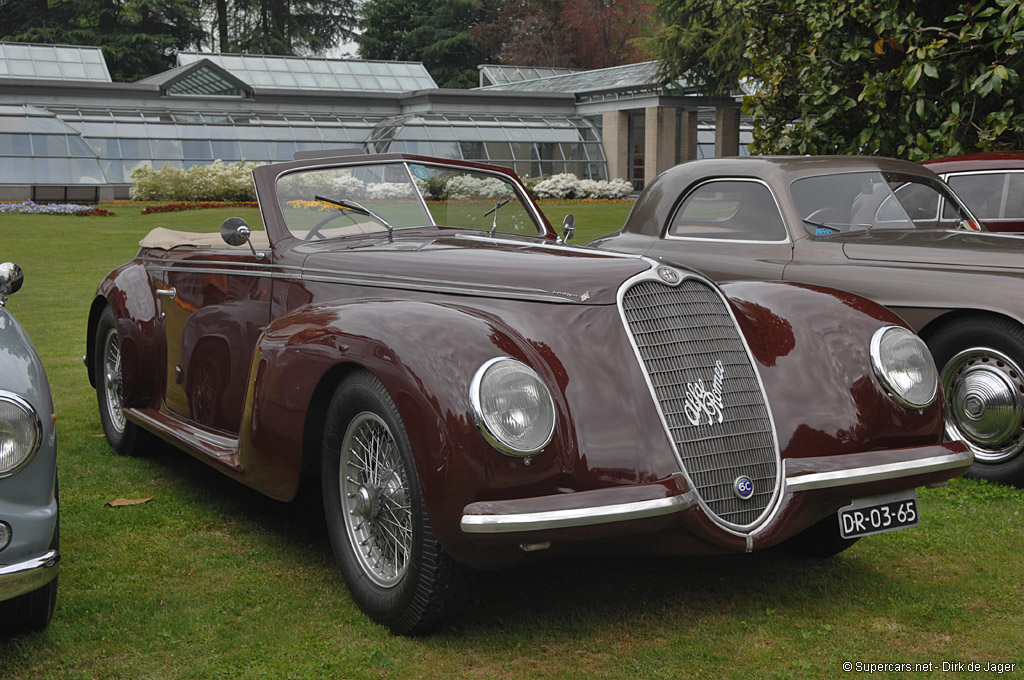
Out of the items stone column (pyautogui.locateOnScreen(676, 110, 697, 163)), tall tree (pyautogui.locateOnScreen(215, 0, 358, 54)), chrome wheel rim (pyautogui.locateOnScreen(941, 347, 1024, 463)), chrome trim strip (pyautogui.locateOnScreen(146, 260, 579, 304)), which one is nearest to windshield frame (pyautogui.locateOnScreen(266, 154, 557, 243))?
chrome trim strip (pyautogui.locateOnScreen(146, 260, 579, 304))

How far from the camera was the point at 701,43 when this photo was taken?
29516mm

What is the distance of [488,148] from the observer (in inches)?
1374

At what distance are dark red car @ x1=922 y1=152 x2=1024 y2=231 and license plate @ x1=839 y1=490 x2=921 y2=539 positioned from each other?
4.94 metres

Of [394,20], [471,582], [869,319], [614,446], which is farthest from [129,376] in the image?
[394,20]

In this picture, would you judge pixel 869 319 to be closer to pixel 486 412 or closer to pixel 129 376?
pixel 486 412

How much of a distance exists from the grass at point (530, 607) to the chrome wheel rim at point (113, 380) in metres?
0.99

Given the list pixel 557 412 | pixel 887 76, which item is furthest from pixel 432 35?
pixel 557 412

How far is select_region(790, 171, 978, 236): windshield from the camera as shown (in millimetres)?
6672

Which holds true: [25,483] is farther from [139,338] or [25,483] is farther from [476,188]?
[476,188]

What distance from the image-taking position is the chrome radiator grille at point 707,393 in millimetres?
3443

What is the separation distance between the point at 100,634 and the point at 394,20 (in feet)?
191

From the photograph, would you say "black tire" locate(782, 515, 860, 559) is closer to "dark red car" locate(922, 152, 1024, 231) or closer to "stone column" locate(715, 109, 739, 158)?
"dark red car" locate(922, 152, 1024, 231)

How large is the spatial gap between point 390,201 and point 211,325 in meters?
1.09

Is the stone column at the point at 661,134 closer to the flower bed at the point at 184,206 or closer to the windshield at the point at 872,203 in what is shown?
the flower bed at the point at 184,206
